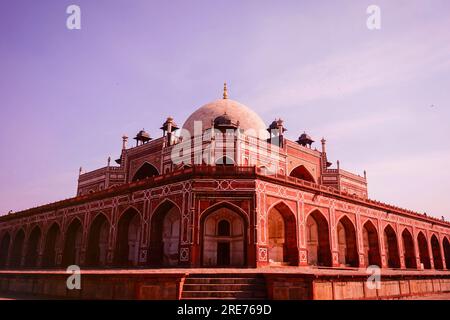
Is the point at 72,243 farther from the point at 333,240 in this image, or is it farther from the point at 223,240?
the point at 333,240

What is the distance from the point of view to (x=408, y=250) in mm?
34750

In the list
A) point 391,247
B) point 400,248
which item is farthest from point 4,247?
point 400,248

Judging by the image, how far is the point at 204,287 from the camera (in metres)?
13.7

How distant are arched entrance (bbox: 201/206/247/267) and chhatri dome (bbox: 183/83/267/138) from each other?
1143 centimetres

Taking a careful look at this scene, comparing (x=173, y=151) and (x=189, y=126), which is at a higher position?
(x=189, y=126)

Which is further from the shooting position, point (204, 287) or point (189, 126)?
point (189, 126)

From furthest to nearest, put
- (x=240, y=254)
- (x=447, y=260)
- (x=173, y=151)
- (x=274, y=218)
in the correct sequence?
1. (x=447, y=260)
2. (x=173, y=151)
3. (x=274, y=218)
4. (x=240, y=254)

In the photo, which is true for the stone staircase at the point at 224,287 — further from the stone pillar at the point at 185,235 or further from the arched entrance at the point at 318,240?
the arched entrance at the point at 318,240

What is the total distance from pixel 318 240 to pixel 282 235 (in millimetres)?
3653

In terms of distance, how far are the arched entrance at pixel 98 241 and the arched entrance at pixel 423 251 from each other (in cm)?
2939
